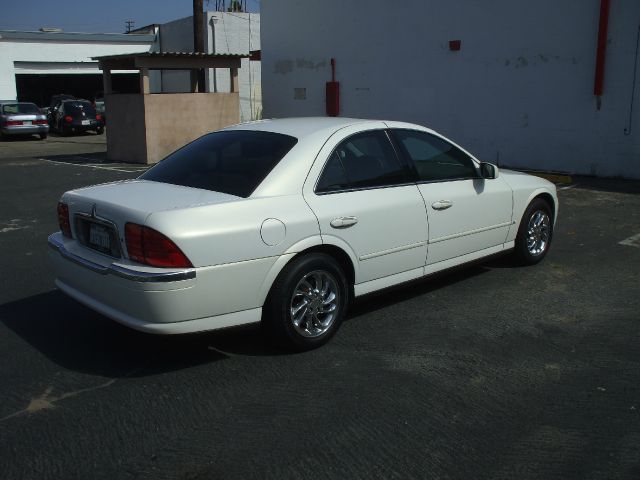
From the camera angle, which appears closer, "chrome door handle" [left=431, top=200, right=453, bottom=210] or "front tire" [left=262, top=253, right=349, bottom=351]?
"front tire" [left=262, top=253, right=349, bottom=351]

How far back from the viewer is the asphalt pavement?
3344 millimetres

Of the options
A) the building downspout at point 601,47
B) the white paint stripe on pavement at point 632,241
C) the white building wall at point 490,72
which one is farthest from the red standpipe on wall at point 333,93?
the white paint stripe on pavement at point 632,241

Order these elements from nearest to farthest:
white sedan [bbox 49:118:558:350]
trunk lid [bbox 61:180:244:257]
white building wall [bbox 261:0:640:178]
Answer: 1. white sedan [bbox 49:118:558:350]
2. trunk lid [bbox 61:180:244:257]
3. white building wall [bbox 261:0:640:178]

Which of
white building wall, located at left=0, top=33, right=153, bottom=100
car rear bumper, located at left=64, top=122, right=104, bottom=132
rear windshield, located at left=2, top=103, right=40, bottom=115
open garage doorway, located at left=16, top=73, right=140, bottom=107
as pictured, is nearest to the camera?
rear windshield, located at left=2, top=103, right=40, bottom=115

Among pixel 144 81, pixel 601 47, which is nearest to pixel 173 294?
pixel 601 47

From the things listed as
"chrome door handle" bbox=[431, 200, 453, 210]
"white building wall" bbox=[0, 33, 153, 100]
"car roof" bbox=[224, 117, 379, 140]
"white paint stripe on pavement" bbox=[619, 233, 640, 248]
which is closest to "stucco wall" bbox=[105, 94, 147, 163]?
"white paint stripe on pavement" bbox=[619, 233, 640, 248]

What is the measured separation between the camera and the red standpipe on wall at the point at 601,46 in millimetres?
12945

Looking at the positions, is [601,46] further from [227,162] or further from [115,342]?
[115,342]

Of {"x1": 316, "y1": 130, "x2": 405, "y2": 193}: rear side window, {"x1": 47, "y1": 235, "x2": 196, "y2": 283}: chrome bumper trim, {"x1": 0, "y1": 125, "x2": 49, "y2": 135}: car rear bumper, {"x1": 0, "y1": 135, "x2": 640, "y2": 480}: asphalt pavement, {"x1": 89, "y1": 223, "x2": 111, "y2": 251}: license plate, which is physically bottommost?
{"x1": 0, "y1": 135, "x2": 640, "y2": 480}: asphalt pavement

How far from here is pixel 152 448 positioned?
3471 mm

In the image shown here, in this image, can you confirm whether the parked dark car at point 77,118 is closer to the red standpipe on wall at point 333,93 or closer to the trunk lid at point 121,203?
the red standpipe on wall at point 333,93

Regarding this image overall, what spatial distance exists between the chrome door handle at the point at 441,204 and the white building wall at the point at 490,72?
914cm

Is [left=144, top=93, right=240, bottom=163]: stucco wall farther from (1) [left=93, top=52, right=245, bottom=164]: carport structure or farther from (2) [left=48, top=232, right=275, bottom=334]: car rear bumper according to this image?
(2) [left=48, top=232, right=275, bottom=334]: car rear bumper

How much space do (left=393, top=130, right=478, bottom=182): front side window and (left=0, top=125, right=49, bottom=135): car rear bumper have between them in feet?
82.2
